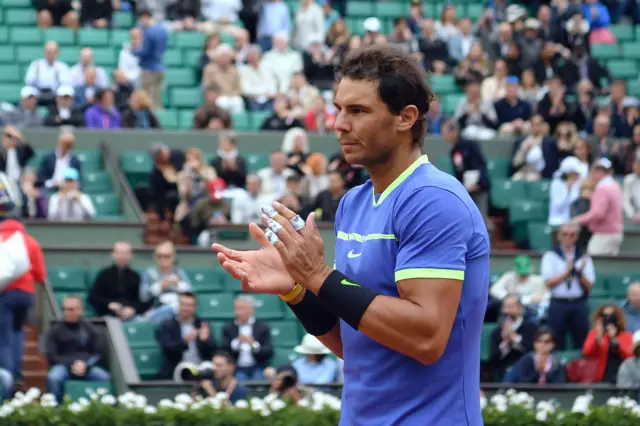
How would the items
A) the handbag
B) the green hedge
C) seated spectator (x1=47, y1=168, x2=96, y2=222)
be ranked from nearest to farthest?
the green hedge
the handbag
seated spectator (x1=47, y1=168, x2=96, y2=222)

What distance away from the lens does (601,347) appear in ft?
39.2

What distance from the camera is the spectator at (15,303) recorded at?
10.3 metres

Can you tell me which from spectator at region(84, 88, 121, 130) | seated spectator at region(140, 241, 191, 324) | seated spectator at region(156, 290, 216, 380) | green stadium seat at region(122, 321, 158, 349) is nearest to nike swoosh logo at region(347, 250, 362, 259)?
seated spectator at region(156, 290, 216, 380)

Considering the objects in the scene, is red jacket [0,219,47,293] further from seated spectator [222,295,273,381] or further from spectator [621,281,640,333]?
spectator [621,281,640,333]

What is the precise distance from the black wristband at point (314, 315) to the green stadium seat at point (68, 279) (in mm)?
9100

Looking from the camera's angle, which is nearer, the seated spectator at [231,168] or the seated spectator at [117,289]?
the seated spectator at [117,289]

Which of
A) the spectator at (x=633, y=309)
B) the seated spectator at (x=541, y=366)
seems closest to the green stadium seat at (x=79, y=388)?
the seated spectator at (x=541, y=366)

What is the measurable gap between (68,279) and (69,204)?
1324mm

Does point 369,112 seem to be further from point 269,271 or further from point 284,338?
point 284,338

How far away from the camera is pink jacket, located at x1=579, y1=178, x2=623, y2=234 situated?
579 inches

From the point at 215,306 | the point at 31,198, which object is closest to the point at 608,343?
the point at 215,306

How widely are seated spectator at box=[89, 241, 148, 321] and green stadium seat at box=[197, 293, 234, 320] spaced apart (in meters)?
0.63

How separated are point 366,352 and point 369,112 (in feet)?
2.05

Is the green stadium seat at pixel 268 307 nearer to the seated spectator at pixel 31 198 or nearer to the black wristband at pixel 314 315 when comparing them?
the seated spectator at pixel 31 198
